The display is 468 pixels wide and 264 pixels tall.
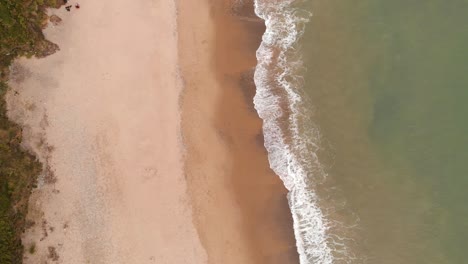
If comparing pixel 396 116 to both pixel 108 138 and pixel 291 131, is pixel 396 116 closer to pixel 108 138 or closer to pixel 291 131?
pixel 291 131

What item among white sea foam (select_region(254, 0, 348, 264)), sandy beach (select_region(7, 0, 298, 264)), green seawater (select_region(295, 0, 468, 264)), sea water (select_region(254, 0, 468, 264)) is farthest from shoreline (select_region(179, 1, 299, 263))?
green seawater (select_region(295, 0, 468, 264))

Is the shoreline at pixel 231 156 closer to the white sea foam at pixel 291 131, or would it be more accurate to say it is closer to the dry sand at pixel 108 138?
the white sea foam at pixel 291 131

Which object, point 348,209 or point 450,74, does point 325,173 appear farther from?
point 450,74

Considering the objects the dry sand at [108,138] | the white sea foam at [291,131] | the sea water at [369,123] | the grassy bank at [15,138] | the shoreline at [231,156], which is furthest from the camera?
the sea water at [369,123]

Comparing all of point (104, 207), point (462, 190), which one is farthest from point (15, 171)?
point (462, 190)

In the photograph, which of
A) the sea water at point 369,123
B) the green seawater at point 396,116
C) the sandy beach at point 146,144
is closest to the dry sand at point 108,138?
the sandy beach at point 146,144

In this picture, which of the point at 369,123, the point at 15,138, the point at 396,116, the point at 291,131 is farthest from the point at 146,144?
the point at 396,116

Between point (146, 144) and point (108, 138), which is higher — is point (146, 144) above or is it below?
below
